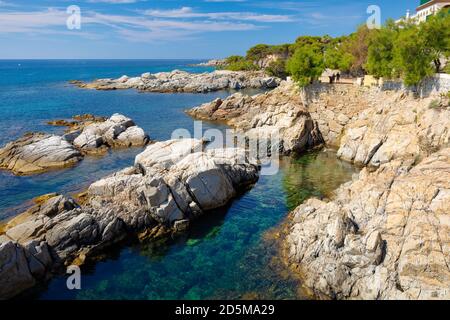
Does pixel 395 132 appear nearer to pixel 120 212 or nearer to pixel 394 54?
pixel 394 54

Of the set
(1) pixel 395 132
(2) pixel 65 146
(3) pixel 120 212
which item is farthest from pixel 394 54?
(2) pixel 65 146

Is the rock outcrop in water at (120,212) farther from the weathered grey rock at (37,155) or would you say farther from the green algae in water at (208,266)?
the weathered grey rock at (37,155)

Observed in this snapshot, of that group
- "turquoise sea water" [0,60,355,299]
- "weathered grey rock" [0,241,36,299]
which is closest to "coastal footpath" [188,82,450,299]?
"turquoise sea water" [0,60,355,299]

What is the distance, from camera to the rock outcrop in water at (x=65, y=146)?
140 ft

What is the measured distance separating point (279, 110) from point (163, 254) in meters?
35.3

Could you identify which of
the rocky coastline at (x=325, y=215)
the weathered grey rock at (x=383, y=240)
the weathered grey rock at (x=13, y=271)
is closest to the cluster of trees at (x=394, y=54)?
the rocky coastline at (x=325, y=215)

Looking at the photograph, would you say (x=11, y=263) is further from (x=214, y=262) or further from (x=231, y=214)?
(x=231, y=214)

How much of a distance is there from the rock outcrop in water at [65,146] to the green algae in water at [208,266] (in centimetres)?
2280

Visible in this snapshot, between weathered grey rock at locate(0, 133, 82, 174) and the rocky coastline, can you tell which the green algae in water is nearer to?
the rocky coastline

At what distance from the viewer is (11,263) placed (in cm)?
2131

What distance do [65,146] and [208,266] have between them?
3050 centimetres

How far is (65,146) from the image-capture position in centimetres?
4578

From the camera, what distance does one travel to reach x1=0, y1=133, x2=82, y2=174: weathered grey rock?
138ft
